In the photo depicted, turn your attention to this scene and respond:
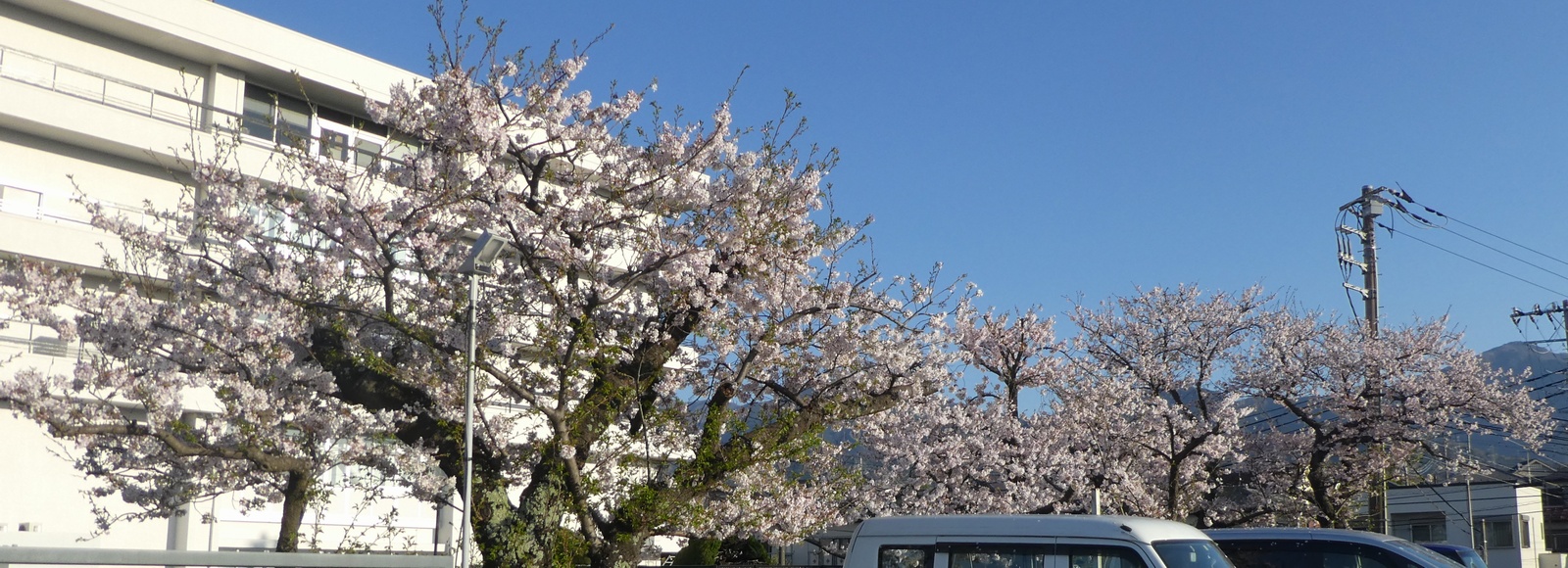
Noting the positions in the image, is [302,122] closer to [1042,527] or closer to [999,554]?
[999,554]

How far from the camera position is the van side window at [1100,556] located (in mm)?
10055

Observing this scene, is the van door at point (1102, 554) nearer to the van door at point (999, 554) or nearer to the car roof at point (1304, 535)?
the van door at point (999, 554)

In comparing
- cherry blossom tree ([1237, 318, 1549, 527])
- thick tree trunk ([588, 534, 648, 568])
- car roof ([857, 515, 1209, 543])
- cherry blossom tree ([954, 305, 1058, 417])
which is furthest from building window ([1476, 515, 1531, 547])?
car roof ([857, 515, 1209, 543])

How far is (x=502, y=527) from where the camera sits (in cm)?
1365

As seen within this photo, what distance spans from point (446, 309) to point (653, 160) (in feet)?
10.9

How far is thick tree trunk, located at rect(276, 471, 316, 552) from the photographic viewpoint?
13.8 metres

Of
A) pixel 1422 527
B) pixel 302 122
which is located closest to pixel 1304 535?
pixel 302 122

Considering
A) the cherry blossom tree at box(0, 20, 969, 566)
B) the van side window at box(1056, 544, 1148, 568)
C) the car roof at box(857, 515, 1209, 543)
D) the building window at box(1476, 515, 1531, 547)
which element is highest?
the cherry blossom tree at box(0, 20, 969, 566)

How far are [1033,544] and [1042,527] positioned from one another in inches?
6.8

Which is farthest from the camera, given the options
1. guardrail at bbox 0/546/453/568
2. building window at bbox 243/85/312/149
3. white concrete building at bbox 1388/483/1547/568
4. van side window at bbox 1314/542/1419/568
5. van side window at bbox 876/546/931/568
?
white concrete building at bbox 1388/483/1547/568

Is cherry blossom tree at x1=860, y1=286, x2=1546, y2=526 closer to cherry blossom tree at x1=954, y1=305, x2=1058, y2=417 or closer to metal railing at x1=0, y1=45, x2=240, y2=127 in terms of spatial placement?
cherry blossom tree at x1=954, y1=305, x2=1058, y2=417

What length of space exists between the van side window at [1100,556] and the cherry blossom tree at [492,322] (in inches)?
213

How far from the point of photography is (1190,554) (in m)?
10.4

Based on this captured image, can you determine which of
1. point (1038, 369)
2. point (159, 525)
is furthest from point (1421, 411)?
point (159, 525)
